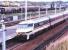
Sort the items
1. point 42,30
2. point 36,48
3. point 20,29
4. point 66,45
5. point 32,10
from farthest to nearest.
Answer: point 32,10 → point 42,30 → point 20,29 → point 66,45 → point 36,48

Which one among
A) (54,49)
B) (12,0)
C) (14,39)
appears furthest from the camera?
(12,0)

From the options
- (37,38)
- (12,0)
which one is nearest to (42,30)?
(37,38)

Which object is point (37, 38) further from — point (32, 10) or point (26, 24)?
point (32, 10)

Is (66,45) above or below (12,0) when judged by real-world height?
below

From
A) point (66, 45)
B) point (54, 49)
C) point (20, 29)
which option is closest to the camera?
point (54, 49)

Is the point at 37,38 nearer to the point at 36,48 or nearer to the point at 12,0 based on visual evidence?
the point at 36,48

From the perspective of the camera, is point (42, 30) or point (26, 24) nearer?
point (26, 24)

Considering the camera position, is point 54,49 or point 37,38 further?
point 37,38

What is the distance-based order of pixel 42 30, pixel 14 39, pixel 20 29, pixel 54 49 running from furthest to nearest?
pixel 42 30, pixel 20 29, pixel 14 39, pixel 54 49

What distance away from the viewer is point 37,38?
1509cm

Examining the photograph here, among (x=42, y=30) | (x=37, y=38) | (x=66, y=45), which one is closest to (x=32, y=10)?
(x=42, y=30)

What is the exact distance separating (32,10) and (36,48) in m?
20.8

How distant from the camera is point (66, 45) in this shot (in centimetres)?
1222

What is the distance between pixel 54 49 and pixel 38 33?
216 inches
